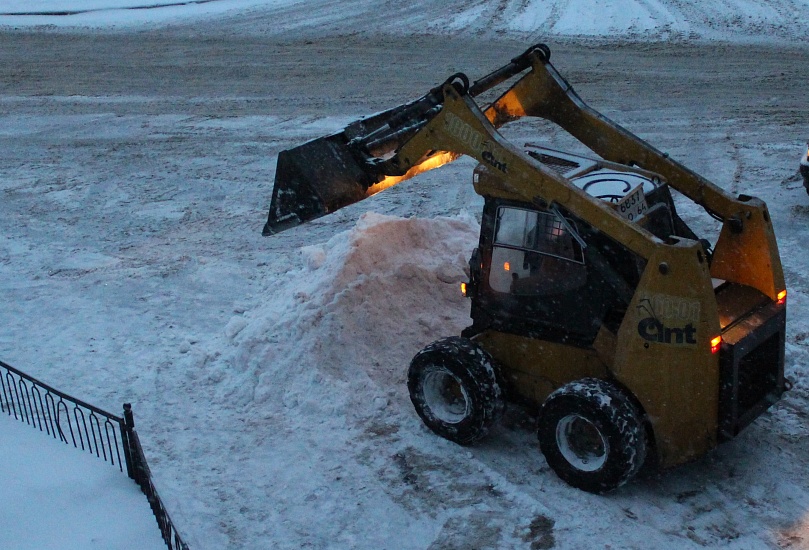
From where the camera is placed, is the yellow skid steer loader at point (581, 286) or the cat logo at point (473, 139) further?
the cat logo at point (473, 139)

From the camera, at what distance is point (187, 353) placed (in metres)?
9.52

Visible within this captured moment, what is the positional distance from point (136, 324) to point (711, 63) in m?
15.9

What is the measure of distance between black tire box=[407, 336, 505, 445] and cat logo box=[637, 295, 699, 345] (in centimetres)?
140

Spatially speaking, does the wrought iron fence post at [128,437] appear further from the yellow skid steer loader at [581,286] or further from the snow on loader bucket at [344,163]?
the snow on loader bucket at [344,163]

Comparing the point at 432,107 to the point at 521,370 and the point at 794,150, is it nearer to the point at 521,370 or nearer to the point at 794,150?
the point at 521,370

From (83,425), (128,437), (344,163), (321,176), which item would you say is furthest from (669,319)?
(83,425)

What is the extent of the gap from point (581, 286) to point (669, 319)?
843 mm

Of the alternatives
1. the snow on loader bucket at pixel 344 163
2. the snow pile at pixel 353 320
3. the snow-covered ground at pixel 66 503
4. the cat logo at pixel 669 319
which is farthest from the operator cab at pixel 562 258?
the snow-covered ground at pixel 66 503

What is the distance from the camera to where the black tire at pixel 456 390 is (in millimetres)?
7070

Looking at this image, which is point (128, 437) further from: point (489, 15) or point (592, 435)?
point (489, 15)

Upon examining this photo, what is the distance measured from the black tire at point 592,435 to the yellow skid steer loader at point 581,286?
12 mm

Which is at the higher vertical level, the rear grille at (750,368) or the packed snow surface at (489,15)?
the packed snow surface at (489,15)

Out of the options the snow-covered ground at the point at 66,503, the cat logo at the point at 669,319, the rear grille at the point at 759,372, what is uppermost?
the cat logo at the point at 669,319

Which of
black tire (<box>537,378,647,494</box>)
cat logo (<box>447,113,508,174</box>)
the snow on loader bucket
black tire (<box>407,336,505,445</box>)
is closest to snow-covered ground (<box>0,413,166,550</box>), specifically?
black tire (<box>407,336,505,445</box>)
